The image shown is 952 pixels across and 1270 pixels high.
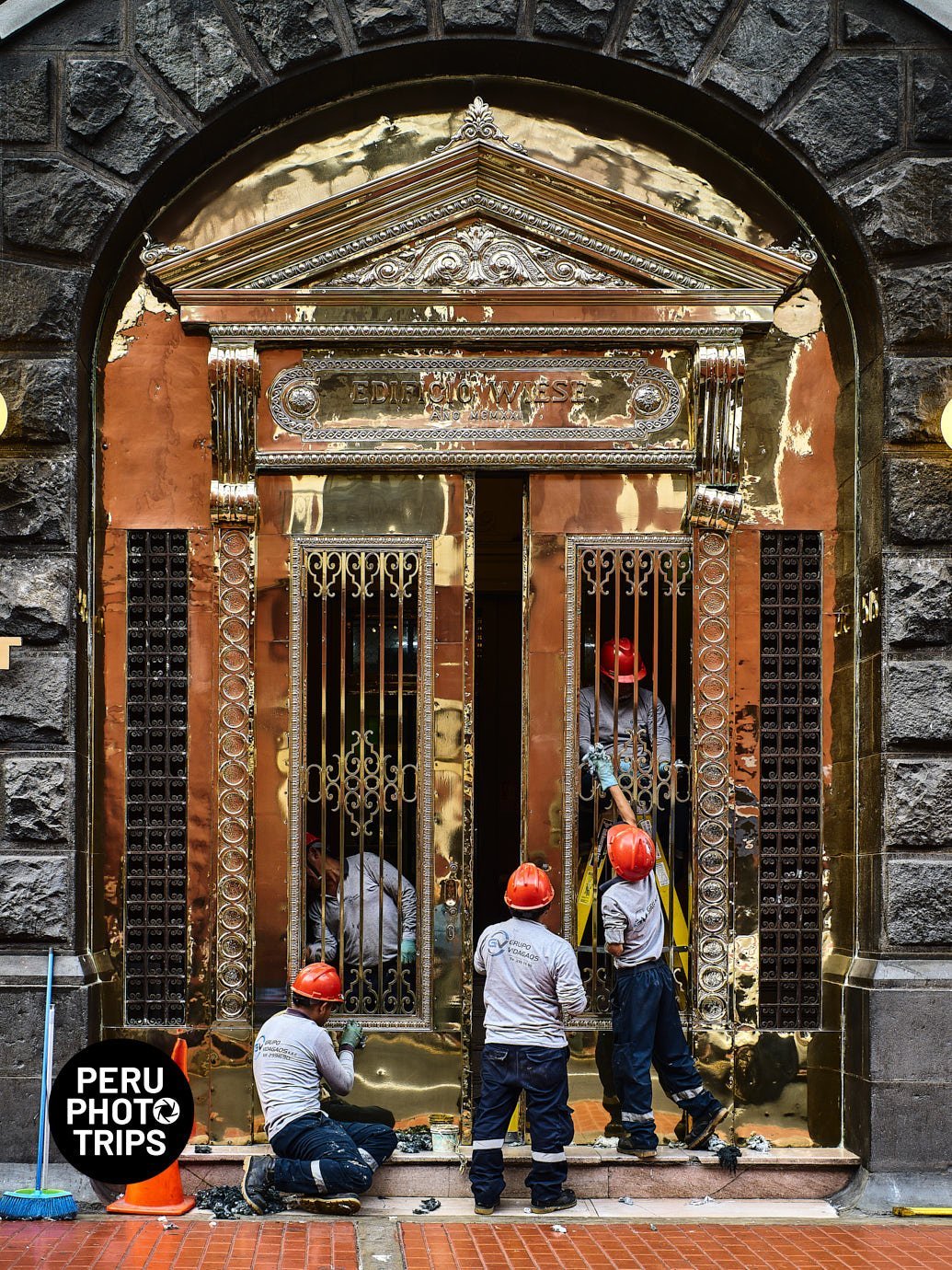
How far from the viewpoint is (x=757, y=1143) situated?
344 inches

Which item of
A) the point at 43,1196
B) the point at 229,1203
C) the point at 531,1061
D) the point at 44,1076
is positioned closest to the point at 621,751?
the point at 531,1061

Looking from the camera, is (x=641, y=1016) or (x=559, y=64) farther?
(x=559, y=64)

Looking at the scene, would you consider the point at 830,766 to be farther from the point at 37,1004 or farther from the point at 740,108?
the point at 37,1004

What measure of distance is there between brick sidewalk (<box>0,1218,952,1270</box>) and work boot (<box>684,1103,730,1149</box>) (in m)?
0.63

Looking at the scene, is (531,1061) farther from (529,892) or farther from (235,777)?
(235,777)

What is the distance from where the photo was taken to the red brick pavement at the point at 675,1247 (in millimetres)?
7336

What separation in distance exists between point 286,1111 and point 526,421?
4016 millimetres

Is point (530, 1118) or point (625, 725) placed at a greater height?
point (625, 725)

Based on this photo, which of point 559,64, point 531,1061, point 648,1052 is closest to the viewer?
point 531,1061

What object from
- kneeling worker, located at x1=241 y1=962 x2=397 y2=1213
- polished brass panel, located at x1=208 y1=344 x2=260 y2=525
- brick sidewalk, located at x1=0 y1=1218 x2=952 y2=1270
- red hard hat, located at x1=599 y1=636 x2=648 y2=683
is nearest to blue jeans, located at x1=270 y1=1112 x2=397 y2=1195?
kneeling worker, located at x1=241 y1=962 x2=397 y2=1213

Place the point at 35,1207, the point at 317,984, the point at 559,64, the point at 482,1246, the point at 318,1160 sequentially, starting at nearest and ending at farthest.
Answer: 1. the point at 482,1246
2. the point at 35,1207
3. the point at 318,1160
4. the point at 317,984
5. the point at 559,64

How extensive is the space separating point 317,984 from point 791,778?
9.65 feet

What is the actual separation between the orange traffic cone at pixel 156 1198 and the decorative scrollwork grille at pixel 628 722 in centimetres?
247

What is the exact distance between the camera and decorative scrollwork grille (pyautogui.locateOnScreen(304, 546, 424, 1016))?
8945mm
